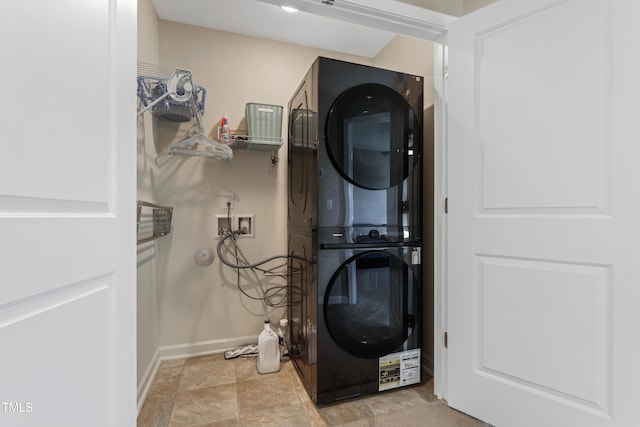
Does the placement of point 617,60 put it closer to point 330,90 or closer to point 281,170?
point 330,90

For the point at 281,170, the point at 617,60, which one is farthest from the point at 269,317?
the point at 617,60

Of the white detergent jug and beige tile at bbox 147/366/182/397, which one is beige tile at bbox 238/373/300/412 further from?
beige tile at bbox 147/366/182/397

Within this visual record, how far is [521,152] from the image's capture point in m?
1.23

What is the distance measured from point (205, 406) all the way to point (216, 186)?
4.74 ft

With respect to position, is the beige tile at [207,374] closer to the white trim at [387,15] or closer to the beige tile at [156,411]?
the beige tile at [156,411]

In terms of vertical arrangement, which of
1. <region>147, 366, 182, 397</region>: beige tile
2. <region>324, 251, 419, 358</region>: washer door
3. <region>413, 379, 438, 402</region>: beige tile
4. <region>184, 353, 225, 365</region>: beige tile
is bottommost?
<region>184, 353, 225, 365</region>: beige tile

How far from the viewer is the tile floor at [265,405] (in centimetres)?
139

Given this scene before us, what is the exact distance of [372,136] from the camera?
1.56 metres

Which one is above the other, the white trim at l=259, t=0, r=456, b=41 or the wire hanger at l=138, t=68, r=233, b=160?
the white trim at l=259, t=0, r=456, b=41

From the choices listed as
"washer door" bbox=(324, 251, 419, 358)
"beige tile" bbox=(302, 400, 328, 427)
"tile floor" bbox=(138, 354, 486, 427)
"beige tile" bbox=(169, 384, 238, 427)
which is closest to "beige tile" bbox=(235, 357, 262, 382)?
"tile floor" bbox=(138, 354, 486, 427)

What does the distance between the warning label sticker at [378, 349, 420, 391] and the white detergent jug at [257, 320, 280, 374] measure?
0.71 meters

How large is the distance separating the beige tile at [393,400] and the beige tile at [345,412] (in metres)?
0.04

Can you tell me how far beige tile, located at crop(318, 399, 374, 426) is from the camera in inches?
54.9

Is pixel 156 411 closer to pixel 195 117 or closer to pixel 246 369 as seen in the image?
pixel 246 369
